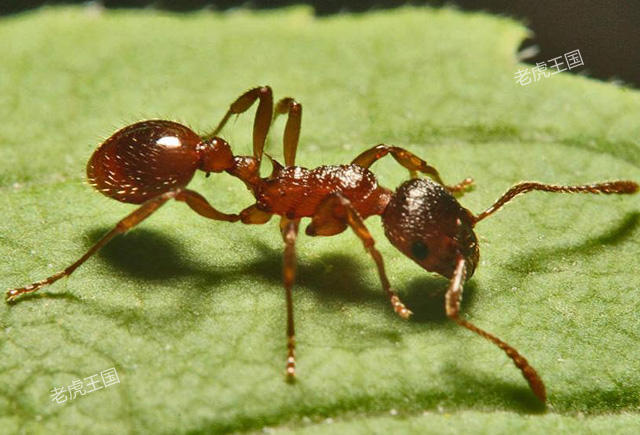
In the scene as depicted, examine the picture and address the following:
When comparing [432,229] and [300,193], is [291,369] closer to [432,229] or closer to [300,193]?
[432,229]

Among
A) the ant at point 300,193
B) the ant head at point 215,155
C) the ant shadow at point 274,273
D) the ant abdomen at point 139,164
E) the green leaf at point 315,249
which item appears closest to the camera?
the green leaf at point 315,249

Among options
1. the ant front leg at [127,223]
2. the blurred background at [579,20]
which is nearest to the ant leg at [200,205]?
the ant front leg at [127,223]

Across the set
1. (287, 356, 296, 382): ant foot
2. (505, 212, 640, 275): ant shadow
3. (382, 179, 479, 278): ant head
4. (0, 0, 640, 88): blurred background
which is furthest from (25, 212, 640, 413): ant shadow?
(0, 0, 640, 88): blurred background

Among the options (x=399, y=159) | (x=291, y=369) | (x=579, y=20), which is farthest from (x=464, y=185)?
(x=579, y=20)

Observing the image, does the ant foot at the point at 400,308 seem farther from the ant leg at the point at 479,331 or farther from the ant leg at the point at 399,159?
the ant leg at the point at 399,159

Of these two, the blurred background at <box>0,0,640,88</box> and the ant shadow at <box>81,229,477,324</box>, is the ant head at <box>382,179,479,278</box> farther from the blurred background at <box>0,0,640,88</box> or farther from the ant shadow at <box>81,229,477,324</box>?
the blurred background at <box>0,0,640,88</box>
